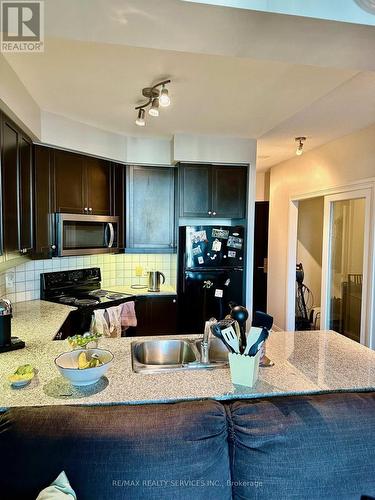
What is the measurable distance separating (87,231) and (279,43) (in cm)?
242

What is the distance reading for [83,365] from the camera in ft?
4.66

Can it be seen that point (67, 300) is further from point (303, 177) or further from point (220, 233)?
point (303, 177)

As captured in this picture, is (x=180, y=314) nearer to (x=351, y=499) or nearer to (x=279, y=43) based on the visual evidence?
A: (x=351, y=499)

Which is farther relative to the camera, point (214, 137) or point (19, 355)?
point (214, 137)

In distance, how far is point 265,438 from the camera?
1.17 m

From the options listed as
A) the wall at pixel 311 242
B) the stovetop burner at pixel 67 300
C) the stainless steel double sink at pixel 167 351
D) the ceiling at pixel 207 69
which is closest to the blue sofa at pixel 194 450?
the stainless steel double sink at pixel 167 351

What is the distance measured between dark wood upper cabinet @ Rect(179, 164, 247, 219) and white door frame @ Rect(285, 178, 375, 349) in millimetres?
1014

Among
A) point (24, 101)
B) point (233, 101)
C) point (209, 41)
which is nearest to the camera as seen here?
point (209, 41)

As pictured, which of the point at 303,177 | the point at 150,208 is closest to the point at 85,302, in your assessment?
the point at 150,208

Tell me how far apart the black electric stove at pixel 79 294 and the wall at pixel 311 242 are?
9.68 ft

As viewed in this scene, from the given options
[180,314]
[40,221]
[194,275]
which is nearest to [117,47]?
[40,221]

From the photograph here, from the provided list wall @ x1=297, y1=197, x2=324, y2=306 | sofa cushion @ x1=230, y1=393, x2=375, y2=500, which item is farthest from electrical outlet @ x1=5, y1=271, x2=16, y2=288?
wall @ x1=297, y1=197, x2=324, y2=306

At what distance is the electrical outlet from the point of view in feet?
8.96

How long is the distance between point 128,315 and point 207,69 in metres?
2.26
